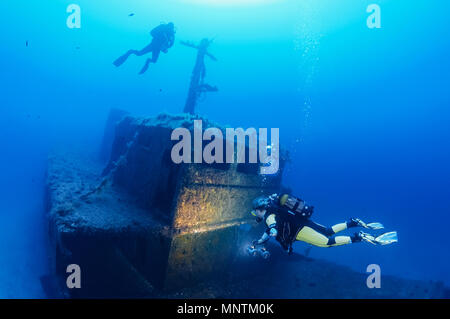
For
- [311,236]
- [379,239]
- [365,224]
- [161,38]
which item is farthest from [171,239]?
[161,38]

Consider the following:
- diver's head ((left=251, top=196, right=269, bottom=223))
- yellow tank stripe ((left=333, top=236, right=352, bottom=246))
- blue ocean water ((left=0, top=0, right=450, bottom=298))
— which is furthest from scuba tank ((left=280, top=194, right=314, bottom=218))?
blue ocean water ((left=0, top=0, right=450, bottom=298))

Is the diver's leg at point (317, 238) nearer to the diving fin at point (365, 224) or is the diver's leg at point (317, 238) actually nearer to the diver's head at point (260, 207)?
the diving fin at point (365, 224)

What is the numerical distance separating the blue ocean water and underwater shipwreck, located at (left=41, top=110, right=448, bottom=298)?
581 inches

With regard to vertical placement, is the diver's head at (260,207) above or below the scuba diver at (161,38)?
below

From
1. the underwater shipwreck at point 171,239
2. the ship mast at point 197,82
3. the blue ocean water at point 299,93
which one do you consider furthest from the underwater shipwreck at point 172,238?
the blue ocean water at point 299,93

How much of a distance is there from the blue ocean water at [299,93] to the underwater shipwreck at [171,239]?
48.4 ft

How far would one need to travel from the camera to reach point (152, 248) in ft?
14.6

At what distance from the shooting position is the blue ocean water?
166 ft

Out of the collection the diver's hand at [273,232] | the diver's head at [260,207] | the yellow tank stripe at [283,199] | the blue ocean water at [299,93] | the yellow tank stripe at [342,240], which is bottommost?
A: the yellow tank stripe at [342,240]

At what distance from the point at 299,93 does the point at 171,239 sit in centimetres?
12396

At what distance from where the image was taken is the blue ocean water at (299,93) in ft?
166

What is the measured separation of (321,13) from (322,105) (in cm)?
5342

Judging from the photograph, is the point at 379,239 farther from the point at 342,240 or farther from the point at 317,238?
the point at 317,238
